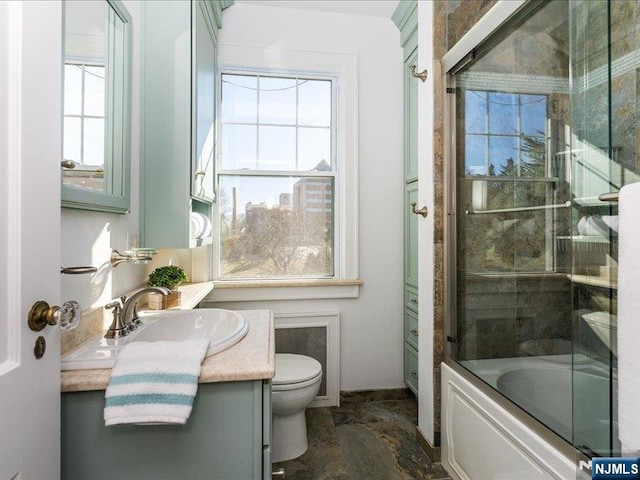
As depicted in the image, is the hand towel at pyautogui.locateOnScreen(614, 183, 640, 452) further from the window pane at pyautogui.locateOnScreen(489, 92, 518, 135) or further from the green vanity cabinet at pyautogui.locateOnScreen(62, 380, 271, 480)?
the green vanity cabinet at pyautogui.locateOnScreen(62, 380, 271, 480)

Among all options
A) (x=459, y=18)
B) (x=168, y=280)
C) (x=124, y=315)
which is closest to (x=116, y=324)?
(x=124, y=315)

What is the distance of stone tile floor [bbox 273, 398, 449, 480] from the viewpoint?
1646 millimetres

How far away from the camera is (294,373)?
70.1 inches

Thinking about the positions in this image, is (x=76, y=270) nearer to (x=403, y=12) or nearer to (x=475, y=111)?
(x=475, y=111)

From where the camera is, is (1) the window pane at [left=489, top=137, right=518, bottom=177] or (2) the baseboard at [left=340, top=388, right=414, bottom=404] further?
(2) the baseboard at [left=340, top=388, right=414, bottom=404]

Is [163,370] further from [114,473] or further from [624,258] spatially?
[624,258]

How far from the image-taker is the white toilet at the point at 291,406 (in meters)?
1.67

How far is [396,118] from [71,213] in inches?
79.6

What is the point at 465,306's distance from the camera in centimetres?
169

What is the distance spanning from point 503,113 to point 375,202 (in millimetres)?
1016

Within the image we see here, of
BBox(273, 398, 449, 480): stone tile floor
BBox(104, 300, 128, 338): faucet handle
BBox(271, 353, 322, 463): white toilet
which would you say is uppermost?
BBox(104, 300, 128, 338): faucet handle

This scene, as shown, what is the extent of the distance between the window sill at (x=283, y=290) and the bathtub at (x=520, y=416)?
85 cm

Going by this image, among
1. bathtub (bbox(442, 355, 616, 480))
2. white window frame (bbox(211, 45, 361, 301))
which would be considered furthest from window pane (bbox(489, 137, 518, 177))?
white window frame (bbox(211, 45, 361, 301))

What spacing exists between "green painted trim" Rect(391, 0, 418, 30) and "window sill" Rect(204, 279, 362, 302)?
1.77 metres
